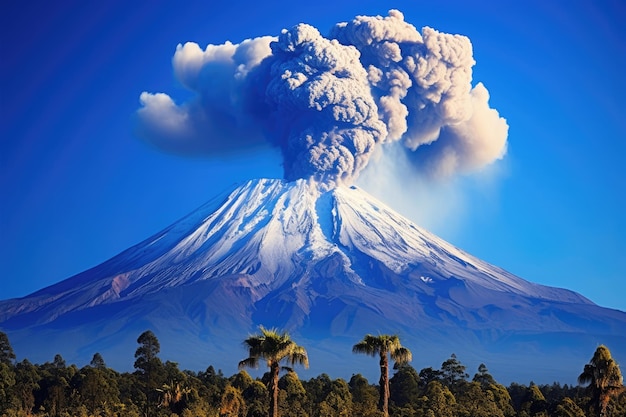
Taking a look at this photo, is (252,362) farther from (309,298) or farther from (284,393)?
(309,298)

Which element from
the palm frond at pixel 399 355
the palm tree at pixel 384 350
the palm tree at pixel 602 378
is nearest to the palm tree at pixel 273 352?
the palm tree at pixel 384 350

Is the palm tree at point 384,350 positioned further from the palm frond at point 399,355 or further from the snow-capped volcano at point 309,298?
the snow-capped volcano at point 309,298

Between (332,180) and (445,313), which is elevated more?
(332,180)

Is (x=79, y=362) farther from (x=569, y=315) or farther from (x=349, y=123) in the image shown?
(x=569, y=315)

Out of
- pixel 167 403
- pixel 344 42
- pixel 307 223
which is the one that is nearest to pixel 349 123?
pixel 344 42

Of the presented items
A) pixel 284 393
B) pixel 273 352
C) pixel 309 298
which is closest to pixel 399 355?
pixel 273 352

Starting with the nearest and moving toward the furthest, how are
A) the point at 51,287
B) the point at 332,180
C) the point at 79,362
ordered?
the point at 332,180, the point at 79,362, the point at 51,287
